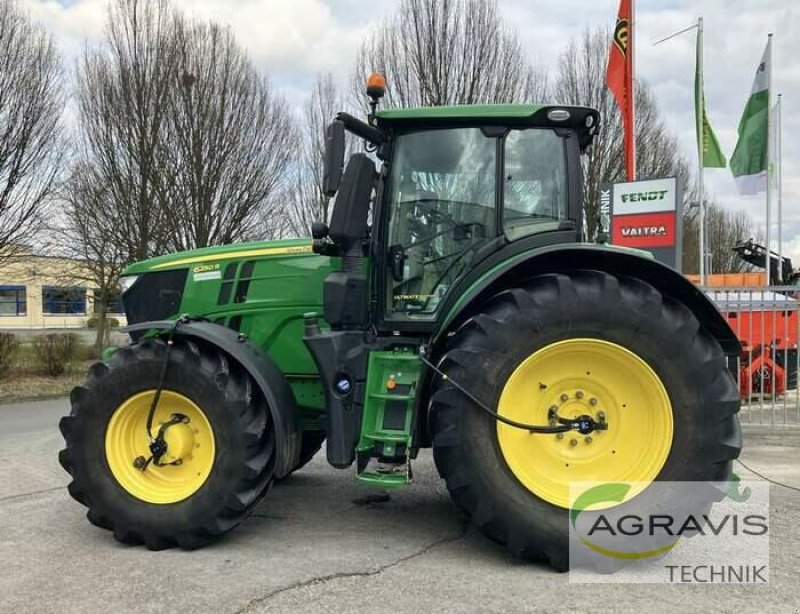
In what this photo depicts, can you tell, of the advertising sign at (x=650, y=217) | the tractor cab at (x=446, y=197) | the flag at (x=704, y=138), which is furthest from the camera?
the flag at (x=704, y=138)

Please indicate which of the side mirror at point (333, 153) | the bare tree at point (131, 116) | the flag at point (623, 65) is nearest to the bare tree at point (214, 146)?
the bare tree at point (131, 116)

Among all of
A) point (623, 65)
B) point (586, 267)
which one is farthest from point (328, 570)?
point (623, 65)

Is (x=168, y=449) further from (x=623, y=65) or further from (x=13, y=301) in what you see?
(x=13, y=301)

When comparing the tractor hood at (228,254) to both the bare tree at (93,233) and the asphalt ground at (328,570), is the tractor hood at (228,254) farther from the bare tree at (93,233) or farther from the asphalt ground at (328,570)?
the bare tree at (93,233)

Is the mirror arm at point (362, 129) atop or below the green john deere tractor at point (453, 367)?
atop

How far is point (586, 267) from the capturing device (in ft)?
12.9

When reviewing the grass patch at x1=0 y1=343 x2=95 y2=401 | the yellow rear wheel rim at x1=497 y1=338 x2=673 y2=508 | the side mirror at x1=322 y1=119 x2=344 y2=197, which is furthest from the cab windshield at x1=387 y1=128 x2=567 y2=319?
the grass patch at x1=0 y1=343 x2=95 y2=401

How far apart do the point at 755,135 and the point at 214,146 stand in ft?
37.0

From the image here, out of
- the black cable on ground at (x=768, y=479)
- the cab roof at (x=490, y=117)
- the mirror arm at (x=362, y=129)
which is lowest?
the black cable on ground at (x=768, y=479)

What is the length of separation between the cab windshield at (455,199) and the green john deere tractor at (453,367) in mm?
12

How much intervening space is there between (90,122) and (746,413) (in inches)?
502

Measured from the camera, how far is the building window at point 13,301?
41.6 meters

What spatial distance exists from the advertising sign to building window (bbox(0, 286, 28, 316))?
40.7 m

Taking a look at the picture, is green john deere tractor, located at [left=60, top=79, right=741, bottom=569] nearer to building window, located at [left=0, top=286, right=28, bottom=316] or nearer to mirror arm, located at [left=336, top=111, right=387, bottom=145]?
mirror arm, located at [left=336, top=111, right=387, bottom=145]
